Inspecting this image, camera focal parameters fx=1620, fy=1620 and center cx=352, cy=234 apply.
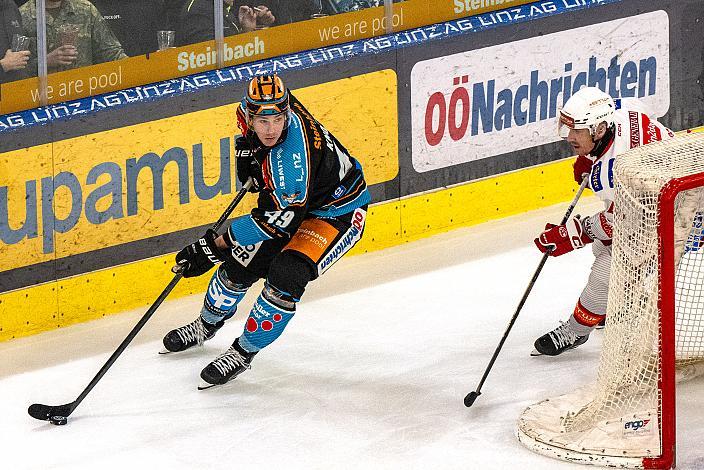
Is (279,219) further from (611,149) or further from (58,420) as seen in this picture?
(611,149)

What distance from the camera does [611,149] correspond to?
6051mm

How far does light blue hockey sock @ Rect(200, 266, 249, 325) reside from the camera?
21.2 ft

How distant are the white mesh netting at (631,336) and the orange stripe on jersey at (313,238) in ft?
3.29

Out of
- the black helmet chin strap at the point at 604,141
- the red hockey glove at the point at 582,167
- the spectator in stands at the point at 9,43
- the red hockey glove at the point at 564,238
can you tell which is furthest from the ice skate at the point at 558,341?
the spectator in stands at the point at 9,43

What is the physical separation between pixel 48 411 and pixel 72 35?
182 centimetres

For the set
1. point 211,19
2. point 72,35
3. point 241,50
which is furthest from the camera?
point 241,50

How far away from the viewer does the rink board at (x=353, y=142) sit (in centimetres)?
680

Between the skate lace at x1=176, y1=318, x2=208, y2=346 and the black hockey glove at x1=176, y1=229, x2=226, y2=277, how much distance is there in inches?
18.8

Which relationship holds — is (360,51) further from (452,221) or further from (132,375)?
(132,375)

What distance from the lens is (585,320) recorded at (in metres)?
6.43

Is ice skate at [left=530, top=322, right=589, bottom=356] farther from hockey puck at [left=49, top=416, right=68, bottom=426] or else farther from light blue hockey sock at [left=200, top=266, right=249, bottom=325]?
hockey puck at [left=49, top=416, right=68, bottom=426]

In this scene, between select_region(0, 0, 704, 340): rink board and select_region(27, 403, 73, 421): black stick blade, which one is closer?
select_region(27, 403, 73, 421): black stick blade

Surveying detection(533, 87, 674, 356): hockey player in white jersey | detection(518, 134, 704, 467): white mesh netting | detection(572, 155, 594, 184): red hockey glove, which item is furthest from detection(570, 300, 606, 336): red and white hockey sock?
detection(518, 134, 704, 467): white mesh netting

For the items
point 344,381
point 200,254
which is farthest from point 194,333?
point 344,381
